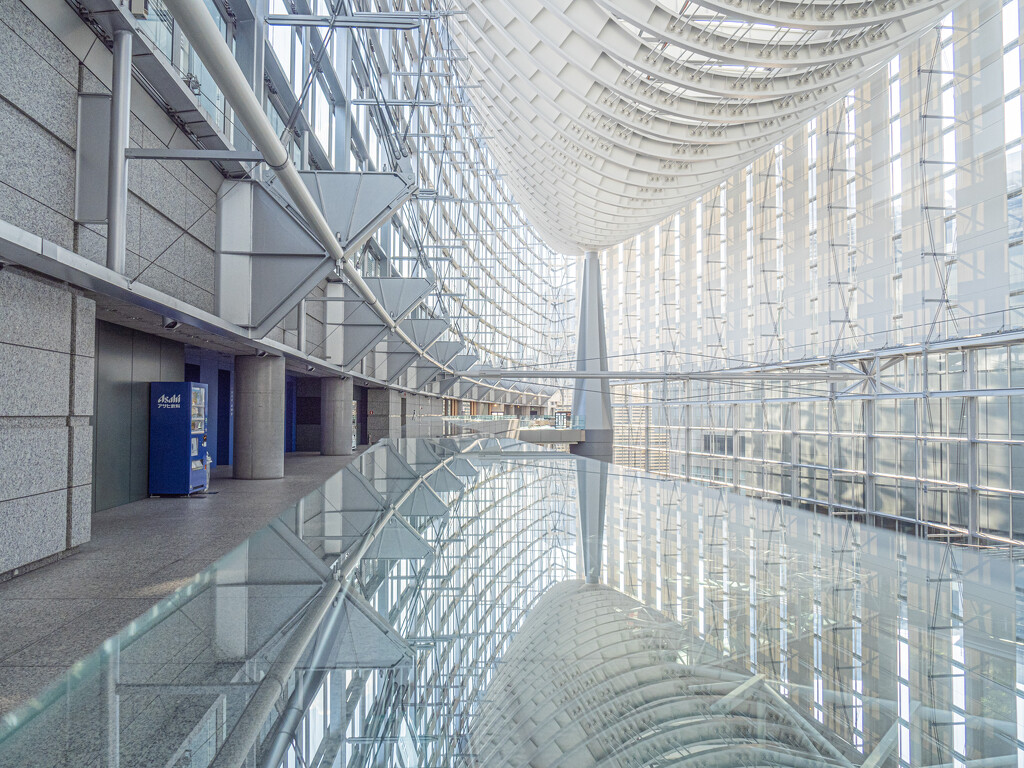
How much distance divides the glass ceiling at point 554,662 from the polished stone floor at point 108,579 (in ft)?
1.76

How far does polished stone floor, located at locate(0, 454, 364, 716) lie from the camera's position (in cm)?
384

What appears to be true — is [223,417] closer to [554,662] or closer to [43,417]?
[43,417]

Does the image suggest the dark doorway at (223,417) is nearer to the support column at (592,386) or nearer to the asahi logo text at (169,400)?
the asahi logo text at (169,400)

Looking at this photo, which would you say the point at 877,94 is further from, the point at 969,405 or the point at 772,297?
the point at 969,405

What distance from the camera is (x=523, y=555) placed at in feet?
17.8

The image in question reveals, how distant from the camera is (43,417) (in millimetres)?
6340

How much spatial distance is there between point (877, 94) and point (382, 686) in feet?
77.0

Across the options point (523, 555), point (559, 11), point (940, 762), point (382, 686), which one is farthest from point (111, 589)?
point (559, 11)

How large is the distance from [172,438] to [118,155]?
5.58m

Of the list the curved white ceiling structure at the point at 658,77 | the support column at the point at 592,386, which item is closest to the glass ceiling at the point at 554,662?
the curved white ceiling structure at the point at 658,77

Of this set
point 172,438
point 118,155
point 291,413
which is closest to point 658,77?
point 172,438

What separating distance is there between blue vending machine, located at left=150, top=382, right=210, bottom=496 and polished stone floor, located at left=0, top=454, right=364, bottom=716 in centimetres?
36

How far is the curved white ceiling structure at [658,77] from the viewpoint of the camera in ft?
54.0

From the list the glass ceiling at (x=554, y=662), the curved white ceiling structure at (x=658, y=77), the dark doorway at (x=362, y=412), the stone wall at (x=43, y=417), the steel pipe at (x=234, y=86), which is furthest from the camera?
the dark doorway at (x=362, y=412)
